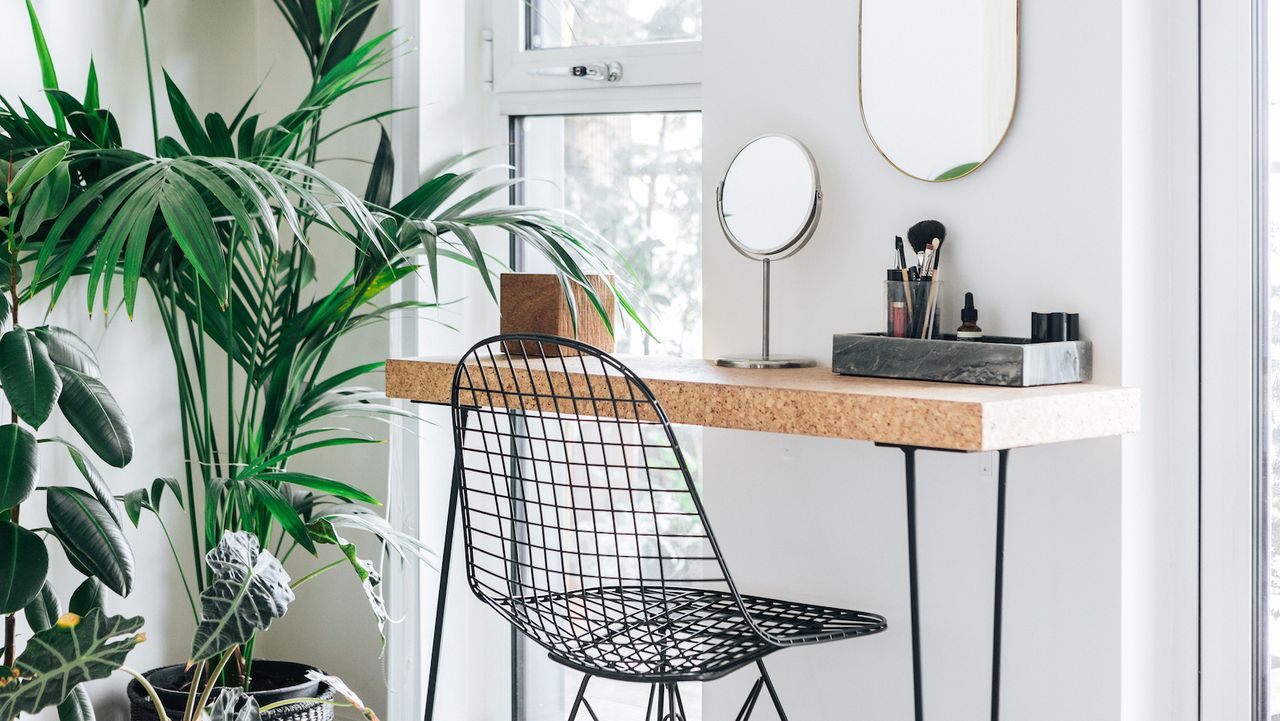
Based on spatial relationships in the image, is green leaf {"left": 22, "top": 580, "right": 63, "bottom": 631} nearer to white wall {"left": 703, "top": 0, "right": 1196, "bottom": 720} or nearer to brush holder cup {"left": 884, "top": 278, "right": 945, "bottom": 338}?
white wall {"left": 703, "top": 0, "right": 1196, "bottom": 720}

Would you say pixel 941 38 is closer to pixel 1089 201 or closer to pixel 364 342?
pixel 1089 201

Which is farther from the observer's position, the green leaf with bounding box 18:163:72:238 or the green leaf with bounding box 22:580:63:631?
the green leaf with bounding box 22:580:63:631

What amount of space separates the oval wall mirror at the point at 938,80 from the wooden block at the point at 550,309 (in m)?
0.56

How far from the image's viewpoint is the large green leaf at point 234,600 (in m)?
1.80

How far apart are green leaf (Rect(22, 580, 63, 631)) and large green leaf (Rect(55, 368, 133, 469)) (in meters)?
0.32

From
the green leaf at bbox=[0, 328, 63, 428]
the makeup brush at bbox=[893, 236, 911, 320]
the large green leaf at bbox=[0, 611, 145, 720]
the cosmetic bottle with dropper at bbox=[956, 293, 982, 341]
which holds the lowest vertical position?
the large green leaf at bbox=[0, 611, 145, 720]

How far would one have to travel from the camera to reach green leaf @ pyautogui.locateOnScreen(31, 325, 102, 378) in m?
1.80

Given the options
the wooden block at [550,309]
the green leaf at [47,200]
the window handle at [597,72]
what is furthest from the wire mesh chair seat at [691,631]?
the window handle at [597,72]

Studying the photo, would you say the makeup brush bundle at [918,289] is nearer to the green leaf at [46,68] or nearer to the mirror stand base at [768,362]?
the mirror stand base at [768,362]

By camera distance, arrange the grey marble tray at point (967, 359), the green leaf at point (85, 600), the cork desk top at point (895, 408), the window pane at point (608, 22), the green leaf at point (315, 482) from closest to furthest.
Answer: the cork desk top at point (895, 408), the grey marble tray at point (967, 359), the green leaf at point (85, 600), the green leaf at point (315, 482), the window pane at point (608, 22)

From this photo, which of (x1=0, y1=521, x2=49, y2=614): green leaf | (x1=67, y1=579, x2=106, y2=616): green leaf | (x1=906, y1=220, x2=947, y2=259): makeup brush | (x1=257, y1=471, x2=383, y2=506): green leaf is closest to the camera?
(x1=0, y1=521, x2=49, y2=614): green leaf

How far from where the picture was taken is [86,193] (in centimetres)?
179

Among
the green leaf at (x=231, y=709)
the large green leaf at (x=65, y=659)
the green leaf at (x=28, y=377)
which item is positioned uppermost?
the green leaf at (x=28, y=377)

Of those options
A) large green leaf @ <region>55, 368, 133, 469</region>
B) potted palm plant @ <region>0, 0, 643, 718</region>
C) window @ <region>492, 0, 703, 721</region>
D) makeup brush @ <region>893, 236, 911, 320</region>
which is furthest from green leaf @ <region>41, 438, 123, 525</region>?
makeup brush @ <region>893, 236, 911, 320</region>
